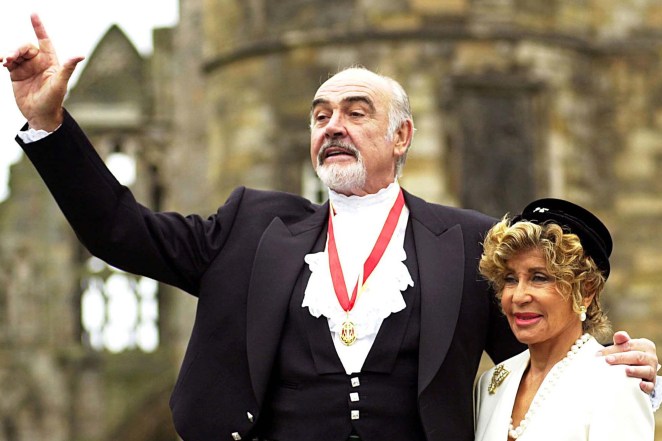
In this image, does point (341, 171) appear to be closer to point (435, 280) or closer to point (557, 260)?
point (435, 280)

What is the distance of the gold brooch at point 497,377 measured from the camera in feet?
16.9

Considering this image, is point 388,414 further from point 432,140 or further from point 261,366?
point 432,140

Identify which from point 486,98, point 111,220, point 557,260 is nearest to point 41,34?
point 111,220

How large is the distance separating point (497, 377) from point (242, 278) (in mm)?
875

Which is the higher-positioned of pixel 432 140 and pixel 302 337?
pixel 432 140

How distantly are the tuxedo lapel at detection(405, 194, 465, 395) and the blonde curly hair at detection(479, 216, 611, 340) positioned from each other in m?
0.28

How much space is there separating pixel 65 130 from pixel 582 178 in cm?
948

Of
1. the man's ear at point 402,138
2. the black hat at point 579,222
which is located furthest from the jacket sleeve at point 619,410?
the man's ear at point 402,138

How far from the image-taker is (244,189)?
5645mm

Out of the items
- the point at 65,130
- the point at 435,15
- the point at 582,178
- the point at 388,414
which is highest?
the point at 435,15

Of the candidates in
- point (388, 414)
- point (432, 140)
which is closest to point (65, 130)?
point (388, 414)

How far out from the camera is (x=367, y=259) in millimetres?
5375

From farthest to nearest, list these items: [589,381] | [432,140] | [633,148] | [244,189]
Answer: [633,148], [432,140], [244,189], [589,381]

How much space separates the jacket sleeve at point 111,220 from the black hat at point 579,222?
1.09 meters
